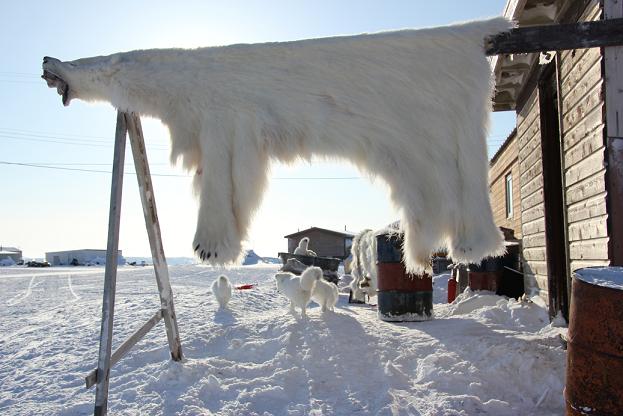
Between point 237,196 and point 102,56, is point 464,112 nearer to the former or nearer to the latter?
point 237,196

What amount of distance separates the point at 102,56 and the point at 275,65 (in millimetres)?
1135

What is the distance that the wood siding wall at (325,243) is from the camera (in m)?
35.9

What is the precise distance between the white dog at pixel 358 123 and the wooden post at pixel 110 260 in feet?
3.35

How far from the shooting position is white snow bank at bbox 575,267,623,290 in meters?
2.31

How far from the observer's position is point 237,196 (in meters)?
2.68

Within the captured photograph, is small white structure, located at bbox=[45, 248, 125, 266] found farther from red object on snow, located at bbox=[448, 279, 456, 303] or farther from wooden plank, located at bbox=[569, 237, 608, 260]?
wooden plank, located at bbox=[569, 237, 608, 260]

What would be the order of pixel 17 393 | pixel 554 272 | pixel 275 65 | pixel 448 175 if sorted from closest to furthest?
1. pixel 448 175
2. pixel 275 65
3. pixel 17 393
4. pixel 554 272

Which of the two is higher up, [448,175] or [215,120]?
[215,120]

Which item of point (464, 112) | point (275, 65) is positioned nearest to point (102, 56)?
point (275, 65)

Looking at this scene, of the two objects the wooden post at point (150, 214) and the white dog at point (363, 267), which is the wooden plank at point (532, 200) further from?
the wooden post at point (150, 214)

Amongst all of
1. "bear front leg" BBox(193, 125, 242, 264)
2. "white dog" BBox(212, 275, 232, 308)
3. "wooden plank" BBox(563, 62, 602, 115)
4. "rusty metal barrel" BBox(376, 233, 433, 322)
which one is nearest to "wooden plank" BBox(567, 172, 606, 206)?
"wooden plank" BBox(563, 62, 602, 115)

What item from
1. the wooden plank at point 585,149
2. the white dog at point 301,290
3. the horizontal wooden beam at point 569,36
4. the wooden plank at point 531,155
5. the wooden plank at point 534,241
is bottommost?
the white dog at point 301,290

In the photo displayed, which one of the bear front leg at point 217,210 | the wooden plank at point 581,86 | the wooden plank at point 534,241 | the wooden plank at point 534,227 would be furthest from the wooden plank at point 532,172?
the bear front leg at point 217,210

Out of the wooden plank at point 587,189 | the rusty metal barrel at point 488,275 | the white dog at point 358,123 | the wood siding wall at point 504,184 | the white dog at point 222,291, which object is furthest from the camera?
the wood siding wall at point 504,184
